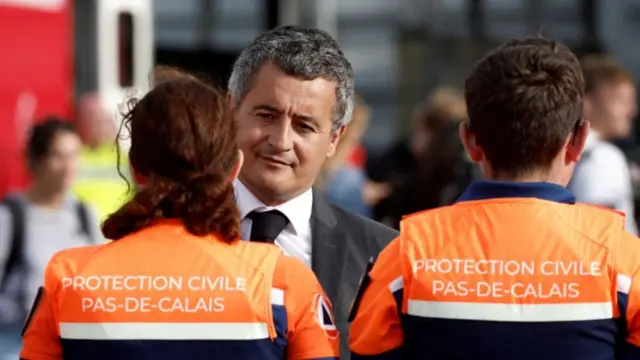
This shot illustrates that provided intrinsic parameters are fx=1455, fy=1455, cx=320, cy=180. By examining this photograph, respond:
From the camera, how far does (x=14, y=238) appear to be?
6582 mm

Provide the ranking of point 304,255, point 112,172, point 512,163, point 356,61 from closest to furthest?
point 512,163, point 304,255, point 112,172, point 356,61

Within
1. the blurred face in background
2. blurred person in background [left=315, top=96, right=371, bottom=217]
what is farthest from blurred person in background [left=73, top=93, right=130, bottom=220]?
blurred person in background [left=315, top=96, right=371, bottom=217]

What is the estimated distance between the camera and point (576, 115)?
9.56 feet

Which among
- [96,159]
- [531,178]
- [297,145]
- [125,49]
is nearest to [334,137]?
[297,145]

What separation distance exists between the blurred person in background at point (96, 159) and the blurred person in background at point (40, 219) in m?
0.77

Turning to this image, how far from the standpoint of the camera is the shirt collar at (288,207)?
3.38 metres

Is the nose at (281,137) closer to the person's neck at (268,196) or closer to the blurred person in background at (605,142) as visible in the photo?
the person's neck at (268,196)

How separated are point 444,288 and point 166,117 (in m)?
0.62

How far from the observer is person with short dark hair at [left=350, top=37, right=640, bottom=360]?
2740 mm

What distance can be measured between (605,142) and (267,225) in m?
2.79

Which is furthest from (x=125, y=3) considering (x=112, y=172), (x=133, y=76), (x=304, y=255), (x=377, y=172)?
(x=304, y=255)

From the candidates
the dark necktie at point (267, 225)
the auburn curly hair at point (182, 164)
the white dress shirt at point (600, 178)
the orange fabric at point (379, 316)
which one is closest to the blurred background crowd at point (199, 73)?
the white dress shirt at point (600, 178)

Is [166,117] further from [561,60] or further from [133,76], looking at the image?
[133,76]

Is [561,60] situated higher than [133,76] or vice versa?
[561,60]
